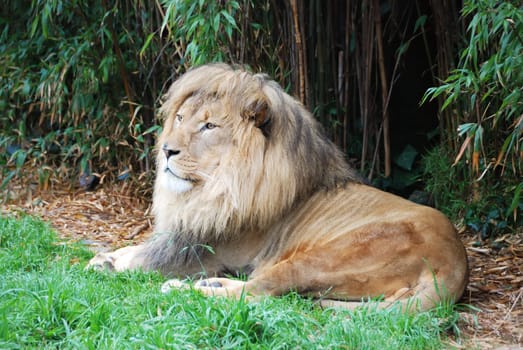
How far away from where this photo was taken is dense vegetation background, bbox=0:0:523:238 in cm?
522

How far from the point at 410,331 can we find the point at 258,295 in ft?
2.54

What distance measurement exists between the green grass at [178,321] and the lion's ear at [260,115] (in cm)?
94

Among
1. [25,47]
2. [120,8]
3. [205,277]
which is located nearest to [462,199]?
[205,277]

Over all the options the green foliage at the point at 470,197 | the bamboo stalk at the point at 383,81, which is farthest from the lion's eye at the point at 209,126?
the green foliage at the point at 470,197

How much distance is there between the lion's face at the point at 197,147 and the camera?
14.4 ft

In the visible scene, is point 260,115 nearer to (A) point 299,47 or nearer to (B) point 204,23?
(B) point 204,23

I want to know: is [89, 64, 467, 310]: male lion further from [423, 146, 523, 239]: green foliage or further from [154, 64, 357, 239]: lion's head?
[423, 146, 523, 239]: green foliage

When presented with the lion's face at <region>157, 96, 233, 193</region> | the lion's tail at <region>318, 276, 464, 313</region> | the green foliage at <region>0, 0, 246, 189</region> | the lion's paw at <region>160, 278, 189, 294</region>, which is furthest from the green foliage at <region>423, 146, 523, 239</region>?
the lion's paw at <region>160, 278, 189, 294</region>

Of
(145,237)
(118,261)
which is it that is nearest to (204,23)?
(118,261)

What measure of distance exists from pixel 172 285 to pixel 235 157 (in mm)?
773

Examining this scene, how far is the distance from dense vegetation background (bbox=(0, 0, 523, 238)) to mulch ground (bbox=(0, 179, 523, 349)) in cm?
16

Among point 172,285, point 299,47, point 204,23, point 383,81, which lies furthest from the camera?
point 383,81

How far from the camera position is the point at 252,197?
4320 millimetres

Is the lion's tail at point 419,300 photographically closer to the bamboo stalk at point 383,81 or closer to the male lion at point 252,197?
the male lion at point 252,197
